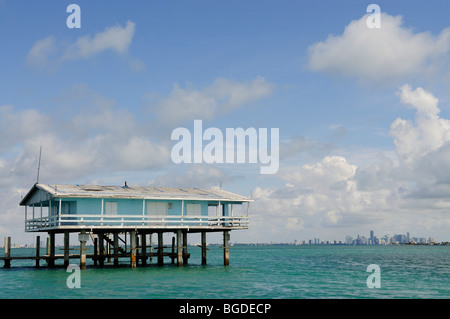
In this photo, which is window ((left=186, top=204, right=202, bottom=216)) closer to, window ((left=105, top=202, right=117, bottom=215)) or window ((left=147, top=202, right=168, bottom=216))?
window ((left=147, top=202, right=168, bottom=216))

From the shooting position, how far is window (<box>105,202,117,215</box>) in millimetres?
40688

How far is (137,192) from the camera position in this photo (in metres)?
43.0

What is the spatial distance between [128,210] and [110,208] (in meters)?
1.51

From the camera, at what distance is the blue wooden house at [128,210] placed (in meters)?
39.4

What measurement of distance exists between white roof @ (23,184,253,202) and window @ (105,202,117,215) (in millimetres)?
879

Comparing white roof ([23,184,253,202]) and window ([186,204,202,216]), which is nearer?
white roof ([23,184,253,202])

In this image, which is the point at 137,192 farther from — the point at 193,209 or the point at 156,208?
the point at 193,209

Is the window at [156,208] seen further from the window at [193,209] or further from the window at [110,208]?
the window at [110,208]
